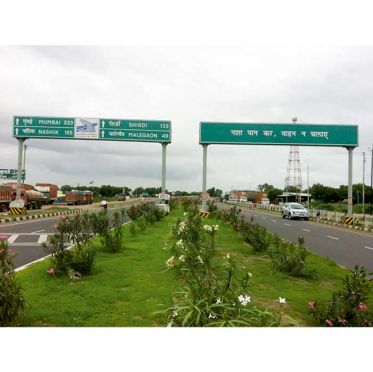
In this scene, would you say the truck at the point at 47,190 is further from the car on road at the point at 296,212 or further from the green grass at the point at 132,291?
→ the green grass at the point at 132,291

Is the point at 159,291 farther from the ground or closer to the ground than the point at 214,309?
closer to the ground

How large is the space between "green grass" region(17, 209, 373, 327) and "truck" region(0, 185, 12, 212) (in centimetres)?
2828

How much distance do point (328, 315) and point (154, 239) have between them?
29.1ft

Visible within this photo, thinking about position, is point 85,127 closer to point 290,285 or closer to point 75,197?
point 290,285

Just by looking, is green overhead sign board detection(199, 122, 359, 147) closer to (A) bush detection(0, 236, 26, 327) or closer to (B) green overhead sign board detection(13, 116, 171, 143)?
(B) green overhead sign board detection(13, 116, 171, 143)

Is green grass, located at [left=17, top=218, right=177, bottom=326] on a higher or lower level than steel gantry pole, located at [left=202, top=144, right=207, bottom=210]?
lower

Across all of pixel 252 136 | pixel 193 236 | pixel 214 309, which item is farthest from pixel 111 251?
pixel 252 136

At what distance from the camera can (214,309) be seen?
4.04 meters

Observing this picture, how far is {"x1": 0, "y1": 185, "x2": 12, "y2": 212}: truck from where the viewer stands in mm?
33875

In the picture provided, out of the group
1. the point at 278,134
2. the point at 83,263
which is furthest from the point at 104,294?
the point at 278,134

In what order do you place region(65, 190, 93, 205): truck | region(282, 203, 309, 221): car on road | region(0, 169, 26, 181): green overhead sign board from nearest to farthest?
region(282, 203, 309, 221): car on road < region(0, 169, 26, 181): green overhead sign board < region(65, 190, 93, 205): truck

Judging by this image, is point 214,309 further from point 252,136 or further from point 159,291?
point 252,136

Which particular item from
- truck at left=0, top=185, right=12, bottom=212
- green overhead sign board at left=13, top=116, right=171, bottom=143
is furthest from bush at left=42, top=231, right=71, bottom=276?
truck at left=0, top=185, right=12, bottom=212

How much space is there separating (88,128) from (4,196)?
15.9 metres
